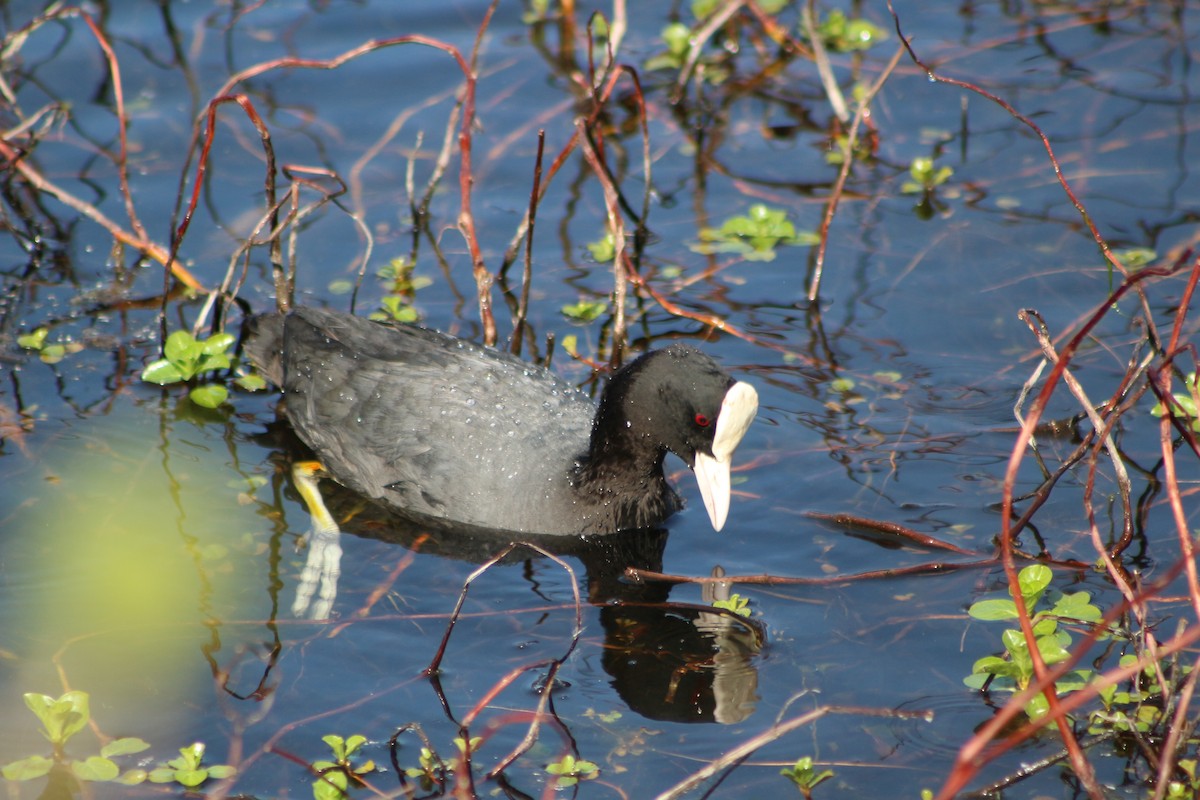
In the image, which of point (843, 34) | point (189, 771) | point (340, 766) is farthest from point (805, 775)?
point (843, 34)

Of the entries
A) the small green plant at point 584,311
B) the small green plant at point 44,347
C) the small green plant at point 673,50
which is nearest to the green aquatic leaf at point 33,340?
the small green plant at point 44,347

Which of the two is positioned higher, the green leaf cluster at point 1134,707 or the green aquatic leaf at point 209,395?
the green aquatic leaf at point 209,395

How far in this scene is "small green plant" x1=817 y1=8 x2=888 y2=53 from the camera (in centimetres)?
751

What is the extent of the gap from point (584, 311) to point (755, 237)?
0.95m

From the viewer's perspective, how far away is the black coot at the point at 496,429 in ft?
14.6

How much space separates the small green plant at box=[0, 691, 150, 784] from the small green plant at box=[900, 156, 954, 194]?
14.1 feet

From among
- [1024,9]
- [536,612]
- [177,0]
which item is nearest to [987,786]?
[536,612]

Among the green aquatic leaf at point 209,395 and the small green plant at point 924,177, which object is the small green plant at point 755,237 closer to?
the small green plant at point 924,177

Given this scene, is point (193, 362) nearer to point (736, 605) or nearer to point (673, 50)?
point (736, 605)

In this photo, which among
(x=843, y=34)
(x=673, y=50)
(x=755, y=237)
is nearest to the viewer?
(x=755, y=237)

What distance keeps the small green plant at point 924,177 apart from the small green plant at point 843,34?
1.24 metres

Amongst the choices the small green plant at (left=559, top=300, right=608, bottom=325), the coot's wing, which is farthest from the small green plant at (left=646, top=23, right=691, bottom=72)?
the coot's wing

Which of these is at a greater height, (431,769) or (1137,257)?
(1137,257)

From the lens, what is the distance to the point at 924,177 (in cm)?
639
